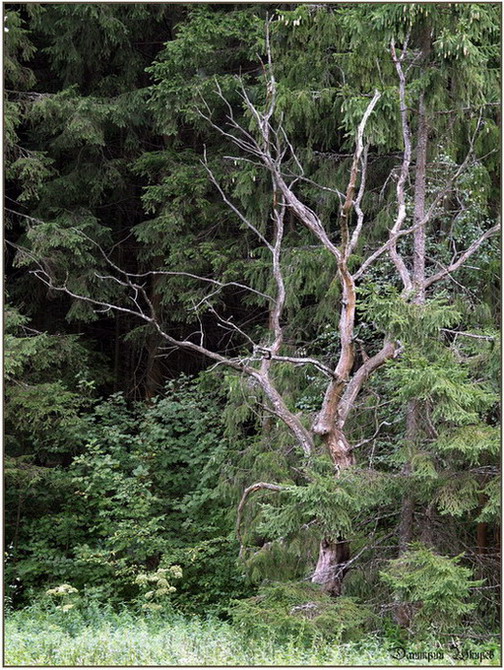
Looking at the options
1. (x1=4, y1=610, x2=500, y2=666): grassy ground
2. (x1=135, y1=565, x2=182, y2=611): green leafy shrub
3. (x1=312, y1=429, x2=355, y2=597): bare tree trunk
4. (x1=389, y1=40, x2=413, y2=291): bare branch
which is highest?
(x1=389, y1=40, x2=413, y2=291): bare branch

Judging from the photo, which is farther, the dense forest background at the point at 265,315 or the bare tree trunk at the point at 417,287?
the bare tree trunk at the point at 417,287

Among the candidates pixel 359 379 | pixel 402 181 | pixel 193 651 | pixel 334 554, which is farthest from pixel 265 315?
pixel 193 651

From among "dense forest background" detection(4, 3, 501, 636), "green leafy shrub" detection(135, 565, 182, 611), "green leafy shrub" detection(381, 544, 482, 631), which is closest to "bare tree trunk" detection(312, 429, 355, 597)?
"dense forest background" detection(4, 3, 501, 636)

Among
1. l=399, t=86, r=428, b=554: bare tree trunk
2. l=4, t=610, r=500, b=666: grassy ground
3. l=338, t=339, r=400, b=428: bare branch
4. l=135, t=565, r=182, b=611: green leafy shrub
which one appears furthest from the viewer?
l=135, t=565, r=182, b=611: green leafy shrub

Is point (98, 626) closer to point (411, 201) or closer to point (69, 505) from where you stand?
point (69, 505)

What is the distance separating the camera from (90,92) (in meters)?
12.5

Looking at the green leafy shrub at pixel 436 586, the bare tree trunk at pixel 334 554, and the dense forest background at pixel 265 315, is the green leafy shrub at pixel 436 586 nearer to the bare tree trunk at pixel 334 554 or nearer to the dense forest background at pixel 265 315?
the dense forest background at pixel 265 315

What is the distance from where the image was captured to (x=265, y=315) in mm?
13086

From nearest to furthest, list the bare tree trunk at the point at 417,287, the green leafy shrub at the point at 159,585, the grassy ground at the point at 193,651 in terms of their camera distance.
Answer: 1. the grassy ground at the point at 193,651
2. the bare tree trunk at the point at 417,287
3. the green leafy shrub at the point at 159,585

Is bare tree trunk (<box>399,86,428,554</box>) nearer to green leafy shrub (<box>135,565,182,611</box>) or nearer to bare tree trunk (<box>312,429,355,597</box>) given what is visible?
bare tree trunk (<box>312,429,355,597</box>)

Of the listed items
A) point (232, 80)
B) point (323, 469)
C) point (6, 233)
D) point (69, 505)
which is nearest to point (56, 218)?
point (6, 233)

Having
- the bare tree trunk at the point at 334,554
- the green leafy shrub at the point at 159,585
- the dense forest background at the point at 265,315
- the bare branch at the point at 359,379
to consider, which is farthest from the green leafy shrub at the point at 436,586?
the green leafy shrub at the point at 159,585

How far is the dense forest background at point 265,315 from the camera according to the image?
7.38m

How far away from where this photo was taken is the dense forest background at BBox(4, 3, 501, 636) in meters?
7.38
